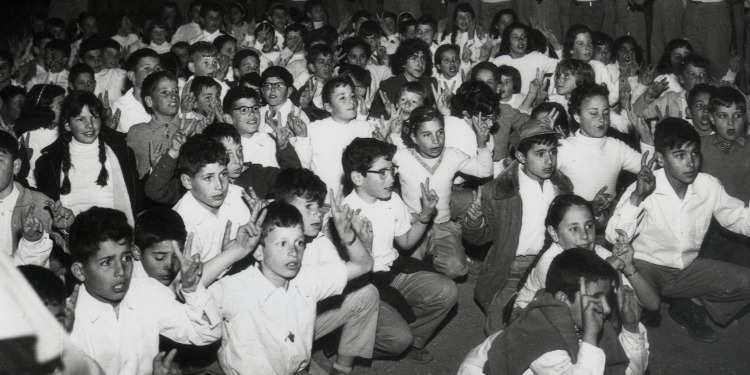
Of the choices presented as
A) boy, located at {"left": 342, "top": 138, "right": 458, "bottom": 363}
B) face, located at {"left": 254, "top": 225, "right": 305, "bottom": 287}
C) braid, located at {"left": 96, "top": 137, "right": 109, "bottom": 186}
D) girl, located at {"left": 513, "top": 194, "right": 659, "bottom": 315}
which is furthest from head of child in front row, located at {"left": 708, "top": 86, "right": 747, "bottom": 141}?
braid, located at {"left": 96, "top": 137, "right": 109, "bottom": 186}

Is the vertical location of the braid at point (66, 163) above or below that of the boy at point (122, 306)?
above

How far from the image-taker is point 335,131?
15.9ft

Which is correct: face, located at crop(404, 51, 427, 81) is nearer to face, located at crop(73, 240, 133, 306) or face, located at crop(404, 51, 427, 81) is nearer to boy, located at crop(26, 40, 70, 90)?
boy, located at crop(26, 40, 70, 90)

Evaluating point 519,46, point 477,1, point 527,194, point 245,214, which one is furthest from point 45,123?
point 477,1

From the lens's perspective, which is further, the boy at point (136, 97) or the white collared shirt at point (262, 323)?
the boy at point (136, 97)

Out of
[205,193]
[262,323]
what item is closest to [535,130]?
[205,193]

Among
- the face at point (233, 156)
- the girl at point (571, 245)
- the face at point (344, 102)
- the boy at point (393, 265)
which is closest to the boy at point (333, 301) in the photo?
the boy at point (393, 265)

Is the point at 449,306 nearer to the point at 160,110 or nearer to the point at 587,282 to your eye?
the point at 587,282

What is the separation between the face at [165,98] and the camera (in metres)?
4.75

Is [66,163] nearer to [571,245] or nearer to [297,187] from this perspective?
[297,187]

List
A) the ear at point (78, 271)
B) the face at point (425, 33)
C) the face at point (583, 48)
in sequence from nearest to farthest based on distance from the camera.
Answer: the ear at point (78, 271) → the face at point (583, 48) → the face at point (425, 33)

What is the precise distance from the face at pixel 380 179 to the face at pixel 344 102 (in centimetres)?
122

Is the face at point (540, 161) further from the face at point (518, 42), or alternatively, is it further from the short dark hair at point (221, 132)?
the face at point (518, 42)

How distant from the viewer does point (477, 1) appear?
913 centimetres
